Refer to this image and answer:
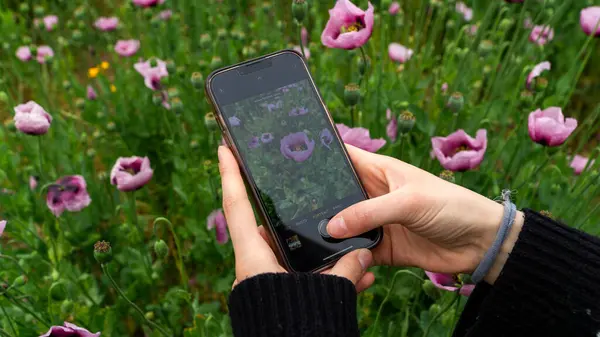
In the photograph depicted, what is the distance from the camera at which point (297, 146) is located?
0.79 metres

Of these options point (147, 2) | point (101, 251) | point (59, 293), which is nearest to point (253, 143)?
point (101, 251)

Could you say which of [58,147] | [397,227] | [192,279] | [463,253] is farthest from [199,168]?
A: [463,253]

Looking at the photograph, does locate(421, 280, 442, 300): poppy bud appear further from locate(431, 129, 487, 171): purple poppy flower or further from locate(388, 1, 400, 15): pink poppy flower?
locate(388, 1, 400, 15): pink poppy flower

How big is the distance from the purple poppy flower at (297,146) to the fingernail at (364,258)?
172 mm

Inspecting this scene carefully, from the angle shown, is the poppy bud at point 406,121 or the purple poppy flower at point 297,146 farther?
the poppy bud at point 406,121

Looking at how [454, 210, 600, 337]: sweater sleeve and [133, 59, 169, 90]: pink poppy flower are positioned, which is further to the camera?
[133, 59, 169, 90]: pink poppy flower

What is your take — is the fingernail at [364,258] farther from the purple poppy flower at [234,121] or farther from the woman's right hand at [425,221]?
the purple poppy flower at [234,121]

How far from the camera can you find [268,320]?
602mm

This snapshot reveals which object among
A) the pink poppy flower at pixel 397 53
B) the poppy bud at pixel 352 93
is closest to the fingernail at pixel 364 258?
the poppy bud at pixel 352 93

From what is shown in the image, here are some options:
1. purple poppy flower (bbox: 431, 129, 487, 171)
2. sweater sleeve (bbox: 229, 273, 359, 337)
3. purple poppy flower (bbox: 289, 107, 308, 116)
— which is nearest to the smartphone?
purple poppy flower (bbox: 289, 107, 308, 116)

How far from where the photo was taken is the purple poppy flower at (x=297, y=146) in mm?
786

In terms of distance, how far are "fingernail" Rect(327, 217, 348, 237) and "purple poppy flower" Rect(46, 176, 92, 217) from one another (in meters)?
0.60

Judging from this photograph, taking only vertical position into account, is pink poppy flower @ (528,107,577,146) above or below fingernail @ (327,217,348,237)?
above

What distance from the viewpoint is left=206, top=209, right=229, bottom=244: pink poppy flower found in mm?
1054
